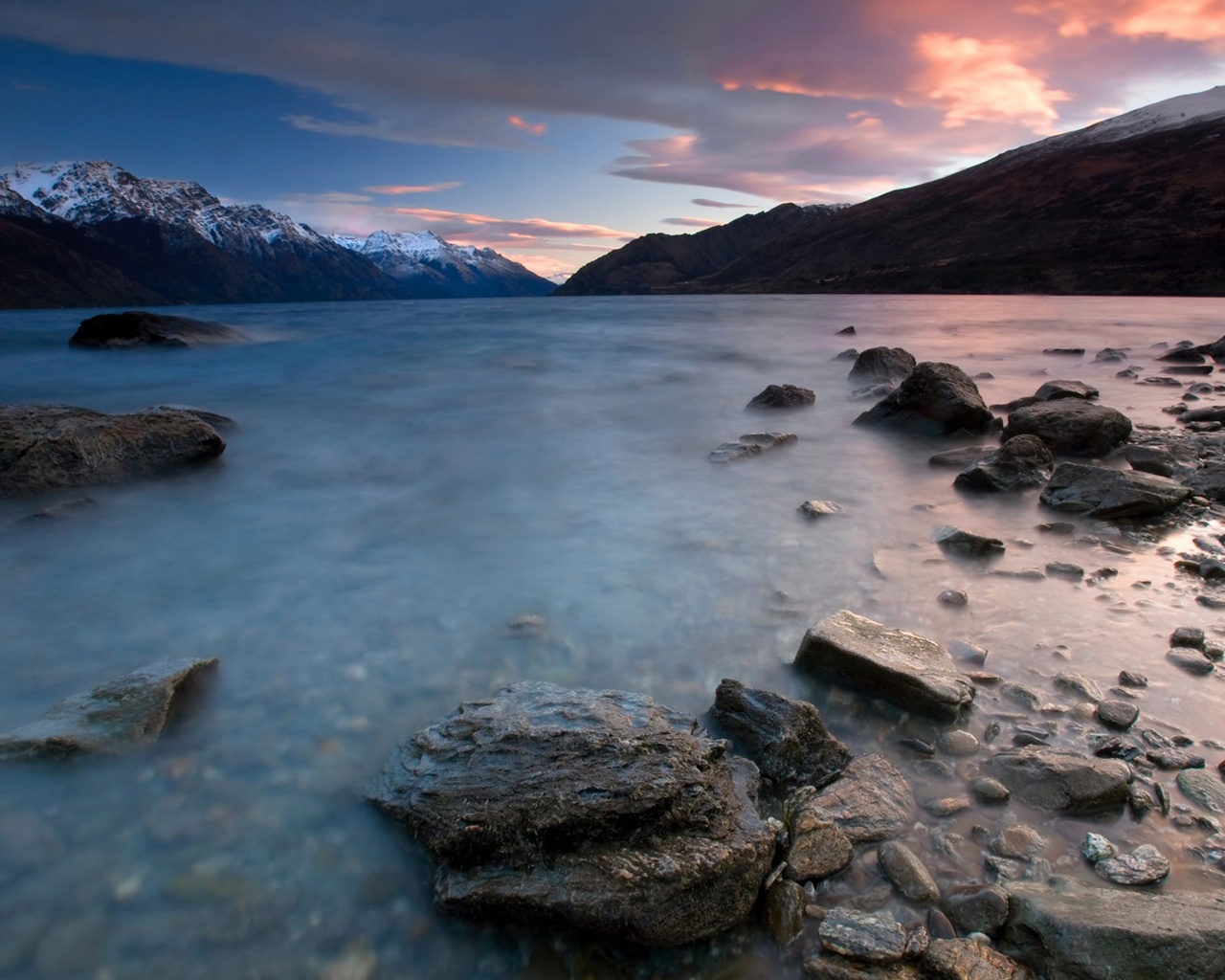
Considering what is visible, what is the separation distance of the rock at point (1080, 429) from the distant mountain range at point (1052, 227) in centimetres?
7439

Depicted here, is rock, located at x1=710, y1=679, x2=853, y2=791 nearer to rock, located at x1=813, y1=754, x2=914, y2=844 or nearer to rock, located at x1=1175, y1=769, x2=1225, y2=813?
rock, located at x1=813, y1=754, x2=914, y2=844

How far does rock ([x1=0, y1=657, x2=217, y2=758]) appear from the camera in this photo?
2785mm

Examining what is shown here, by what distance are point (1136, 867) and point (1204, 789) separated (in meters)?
0.61

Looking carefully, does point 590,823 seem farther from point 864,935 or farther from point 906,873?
point 906,873

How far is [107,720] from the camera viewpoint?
2.91m

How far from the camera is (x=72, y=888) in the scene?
2.26 m

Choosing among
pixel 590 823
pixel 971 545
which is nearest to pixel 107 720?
pixel 590 823

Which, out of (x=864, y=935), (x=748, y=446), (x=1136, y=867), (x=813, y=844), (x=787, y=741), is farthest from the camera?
(x=748, y=446)

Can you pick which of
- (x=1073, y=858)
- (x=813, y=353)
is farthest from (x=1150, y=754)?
(x=813, y=353)

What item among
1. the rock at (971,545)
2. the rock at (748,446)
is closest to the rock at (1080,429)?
the rock at (748,446)

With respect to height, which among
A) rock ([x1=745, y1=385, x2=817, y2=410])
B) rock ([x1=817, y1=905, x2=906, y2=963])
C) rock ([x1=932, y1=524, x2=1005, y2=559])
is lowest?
rock ([x1=817, y1=905, x2=906, y2=963])

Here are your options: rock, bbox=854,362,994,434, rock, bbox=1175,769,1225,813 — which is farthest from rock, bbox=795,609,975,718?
rock, bbox=854,362,994,434

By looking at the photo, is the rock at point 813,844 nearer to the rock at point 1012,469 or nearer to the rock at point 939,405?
the rock at point 1012,469

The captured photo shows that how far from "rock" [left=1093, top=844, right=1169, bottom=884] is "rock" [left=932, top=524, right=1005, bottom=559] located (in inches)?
107
